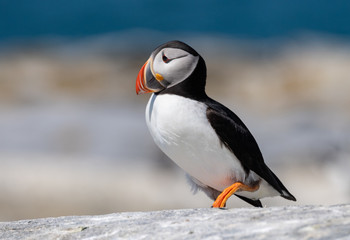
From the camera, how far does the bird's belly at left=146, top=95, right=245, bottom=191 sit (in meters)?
5.70

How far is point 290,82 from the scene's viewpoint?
23.8 metres

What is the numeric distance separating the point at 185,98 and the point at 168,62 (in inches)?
12.9

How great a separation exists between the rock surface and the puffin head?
3.80 ft

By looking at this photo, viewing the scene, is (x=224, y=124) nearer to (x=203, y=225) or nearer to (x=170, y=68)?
(x=170, y=68)

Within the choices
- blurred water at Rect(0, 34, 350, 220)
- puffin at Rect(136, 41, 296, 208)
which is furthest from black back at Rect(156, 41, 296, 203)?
blurred water at Rect(0, 34, 350, 220)

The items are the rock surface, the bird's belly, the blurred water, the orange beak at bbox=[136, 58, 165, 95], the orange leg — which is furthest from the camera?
the blurred water

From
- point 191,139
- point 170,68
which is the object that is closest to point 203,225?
point 191,139

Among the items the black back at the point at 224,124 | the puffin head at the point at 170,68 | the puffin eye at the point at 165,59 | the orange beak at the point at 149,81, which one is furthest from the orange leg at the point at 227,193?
the puffin eye at the point at 165,59

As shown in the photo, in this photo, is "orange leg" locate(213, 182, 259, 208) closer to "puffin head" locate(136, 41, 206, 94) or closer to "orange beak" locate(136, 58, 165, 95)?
"puffin head" locate(136, 41, 206, 94)

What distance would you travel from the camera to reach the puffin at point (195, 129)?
18.8ft

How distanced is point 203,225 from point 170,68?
1.68 metres

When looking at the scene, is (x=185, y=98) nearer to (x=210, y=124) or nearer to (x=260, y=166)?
(x=210, y=124)

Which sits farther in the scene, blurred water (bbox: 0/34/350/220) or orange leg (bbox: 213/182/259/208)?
blurred water (bbox: 0/34/350/220)

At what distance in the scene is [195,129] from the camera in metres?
5.72
